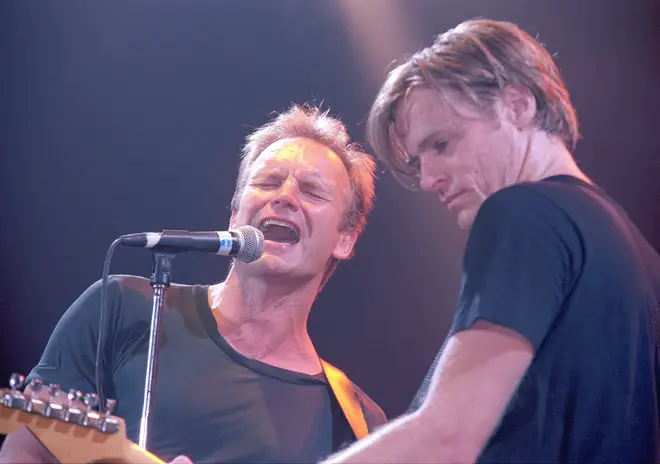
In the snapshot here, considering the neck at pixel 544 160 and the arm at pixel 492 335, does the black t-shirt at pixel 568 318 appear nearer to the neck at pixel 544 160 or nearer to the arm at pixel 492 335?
the arm at pixel 492 335

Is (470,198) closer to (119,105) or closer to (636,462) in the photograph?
(636,462)

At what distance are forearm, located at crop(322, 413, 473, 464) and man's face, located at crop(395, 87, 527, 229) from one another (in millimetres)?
690

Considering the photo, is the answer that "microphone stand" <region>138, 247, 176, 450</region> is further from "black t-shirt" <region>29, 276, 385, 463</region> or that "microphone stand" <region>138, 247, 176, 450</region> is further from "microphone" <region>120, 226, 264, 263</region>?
"black t-shirt" <region>29, 276, 385, 463</region>

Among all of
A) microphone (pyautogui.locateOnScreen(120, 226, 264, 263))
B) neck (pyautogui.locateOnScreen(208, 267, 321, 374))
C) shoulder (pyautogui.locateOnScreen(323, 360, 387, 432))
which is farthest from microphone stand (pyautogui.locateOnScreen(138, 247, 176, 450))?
shoulder (pyautogui.locateOnScreen(323, 360, 387, 432))

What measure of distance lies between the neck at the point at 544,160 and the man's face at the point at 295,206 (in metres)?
1.39

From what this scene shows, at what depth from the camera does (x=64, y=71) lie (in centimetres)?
337

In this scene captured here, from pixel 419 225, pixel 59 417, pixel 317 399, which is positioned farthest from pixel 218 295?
pixel 59 417

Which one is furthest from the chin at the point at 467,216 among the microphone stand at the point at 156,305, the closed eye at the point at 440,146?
the microphone stand at the point at 156,305

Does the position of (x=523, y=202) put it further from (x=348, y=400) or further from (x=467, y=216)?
(x=348, y=400)

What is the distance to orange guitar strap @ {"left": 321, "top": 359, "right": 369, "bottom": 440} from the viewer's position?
2756 millimetres

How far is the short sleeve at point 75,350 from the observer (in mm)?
2504

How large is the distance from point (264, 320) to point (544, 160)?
156cm

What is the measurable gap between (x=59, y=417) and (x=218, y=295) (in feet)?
4.45

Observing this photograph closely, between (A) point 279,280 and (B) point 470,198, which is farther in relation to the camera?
(A) point 279,280
